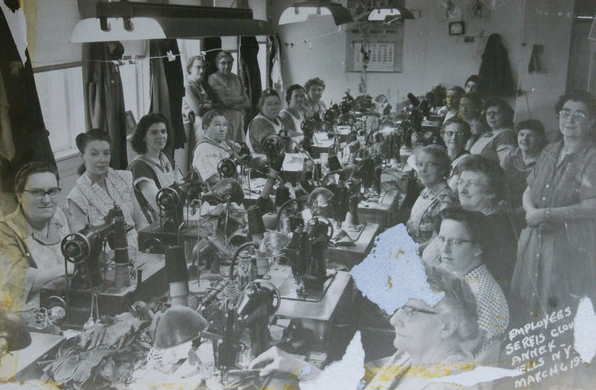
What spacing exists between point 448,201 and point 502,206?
250mm

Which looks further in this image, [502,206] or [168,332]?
[168,332]

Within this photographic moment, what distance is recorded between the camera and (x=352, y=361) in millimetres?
2893

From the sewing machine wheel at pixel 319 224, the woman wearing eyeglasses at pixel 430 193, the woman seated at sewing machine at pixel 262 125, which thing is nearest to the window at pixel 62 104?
the woman seated at sewing machine at pixel 262 125

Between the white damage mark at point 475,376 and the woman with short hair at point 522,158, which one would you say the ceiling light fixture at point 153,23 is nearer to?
the woman with short hair at point 522,158

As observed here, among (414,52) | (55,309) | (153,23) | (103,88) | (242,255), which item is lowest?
(55,309)

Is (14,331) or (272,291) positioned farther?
(14,331)

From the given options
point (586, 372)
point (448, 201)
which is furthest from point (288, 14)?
point (586, 372)

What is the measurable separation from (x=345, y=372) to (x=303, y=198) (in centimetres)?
85

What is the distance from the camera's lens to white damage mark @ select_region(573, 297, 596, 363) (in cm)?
294

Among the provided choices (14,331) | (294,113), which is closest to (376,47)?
(294,113)

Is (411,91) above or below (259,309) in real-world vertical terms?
above

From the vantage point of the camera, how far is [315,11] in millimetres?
2807

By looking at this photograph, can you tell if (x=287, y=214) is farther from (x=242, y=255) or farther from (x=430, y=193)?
(x=430, y=193)

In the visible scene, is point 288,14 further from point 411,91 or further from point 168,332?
point 168,332
